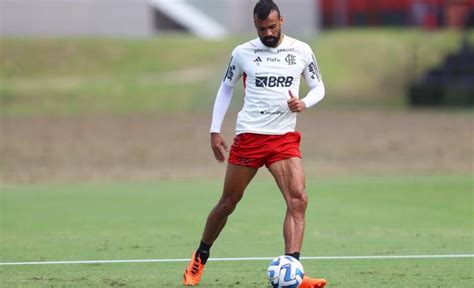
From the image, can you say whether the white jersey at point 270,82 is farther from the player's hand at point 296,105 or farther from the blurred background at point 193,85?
the blurred background at point 193,85

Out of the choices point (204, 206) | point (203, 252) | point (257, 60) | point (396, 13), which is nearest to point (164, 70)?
point (396, 13)

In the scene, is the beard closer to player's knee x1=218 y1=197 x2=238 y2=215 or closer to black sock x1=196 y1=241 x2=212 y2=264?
player's knee x1=218 y1=197 x2=238 y2=215

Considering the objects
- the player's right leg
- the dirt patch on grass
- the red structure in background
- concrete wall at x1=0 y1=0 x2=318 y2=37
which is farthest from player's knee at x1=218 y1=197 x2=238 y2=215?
concrete wall at x1=0 y1=0 x2=318 y2=37

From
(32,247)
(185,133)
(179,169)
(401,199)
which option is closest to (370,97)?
(185,133)

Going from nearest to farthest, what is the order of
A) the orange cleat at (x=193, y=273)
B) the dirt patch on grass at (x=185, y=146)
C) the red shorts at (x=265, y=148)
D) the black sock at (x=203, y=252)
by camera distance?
the red shorts at (x=265, y=148) → the orange cleat at (x=193, y=273) → the black sock at (x=203, y=252) → the dirt patch on grass at (x=185, y=146)

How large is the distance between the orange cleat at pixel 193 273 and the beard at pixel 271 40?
2176mm

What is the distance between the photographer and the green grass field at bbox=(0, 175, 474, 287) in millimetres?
11969

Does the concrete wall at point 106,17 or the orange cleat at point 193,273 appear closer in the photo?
the orange cleat at point 193,273

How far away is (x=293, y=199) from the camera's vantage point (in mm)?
11125

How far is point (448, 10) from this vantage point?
44500 millimetres

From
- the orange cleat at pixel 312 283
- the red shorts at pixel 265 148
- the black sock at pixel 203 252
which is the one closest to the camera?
the orange cleat at pixel 312 283

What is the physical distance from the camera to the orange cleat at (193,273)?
453 inches

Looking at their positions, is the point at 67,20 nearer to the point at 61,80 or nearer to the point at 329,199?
the point at 61,80

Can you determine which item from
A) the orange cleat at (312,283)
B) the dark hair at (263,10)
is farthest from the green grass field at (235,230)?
the dark hair at (263,10)
